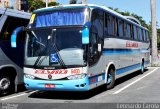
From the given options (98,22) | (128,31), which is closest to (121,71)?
(128,31)

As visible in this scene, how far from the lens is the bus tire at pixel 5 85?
12086 millimetres

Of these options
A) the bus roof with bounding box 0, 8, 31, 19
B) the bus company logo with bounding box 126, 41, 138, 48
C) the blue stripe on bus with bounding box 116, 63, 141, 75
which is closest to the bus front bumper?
the bus roof with bounding box 0, 8, 31, 19

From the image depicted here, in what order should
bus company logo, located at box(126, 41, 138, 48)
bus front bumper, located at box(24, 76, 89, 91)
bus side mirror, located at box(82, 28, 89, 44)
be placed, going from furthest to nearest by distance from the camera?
1. bus company logo, located at box(126, 41, 138, 48)
2. bus front bumper, located at box(24, 76, 89, 91)
3. bus side mirror, located at box(82, 28, 89, 44)

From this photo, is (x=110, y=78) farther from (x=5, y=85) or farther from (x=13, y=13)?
(x=13, y=13)

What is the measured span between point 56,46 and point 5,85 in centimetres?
258

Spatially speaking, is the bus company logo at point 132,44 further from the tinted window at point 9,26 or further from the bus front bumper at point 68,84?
the bus front bumper at point 68,84

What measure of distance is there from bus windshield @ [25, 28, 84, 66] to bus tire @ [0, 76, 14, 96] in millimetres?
1276

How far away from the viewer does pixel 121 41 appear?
15.0 metres

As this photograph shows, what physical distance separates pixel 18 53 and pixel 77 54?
9.66 feet

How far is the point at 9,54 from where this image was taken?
12219 millimetres

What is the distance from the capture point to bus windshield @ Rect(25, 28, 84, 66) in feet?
35.4

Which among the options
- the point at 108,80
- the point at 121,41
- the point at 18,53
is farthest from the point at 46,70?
the point at 121,41

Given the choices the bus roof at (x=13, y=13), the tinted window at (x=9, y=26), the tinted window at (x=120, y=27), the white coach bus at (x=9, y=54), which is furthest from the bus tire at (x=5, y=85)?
the tinted window at (x=120, y=27)

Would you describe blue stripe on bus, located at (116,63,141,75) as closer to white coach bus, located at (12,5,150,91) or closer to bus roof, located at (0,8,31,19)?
white coach bus, located at (12,5,150,91)
